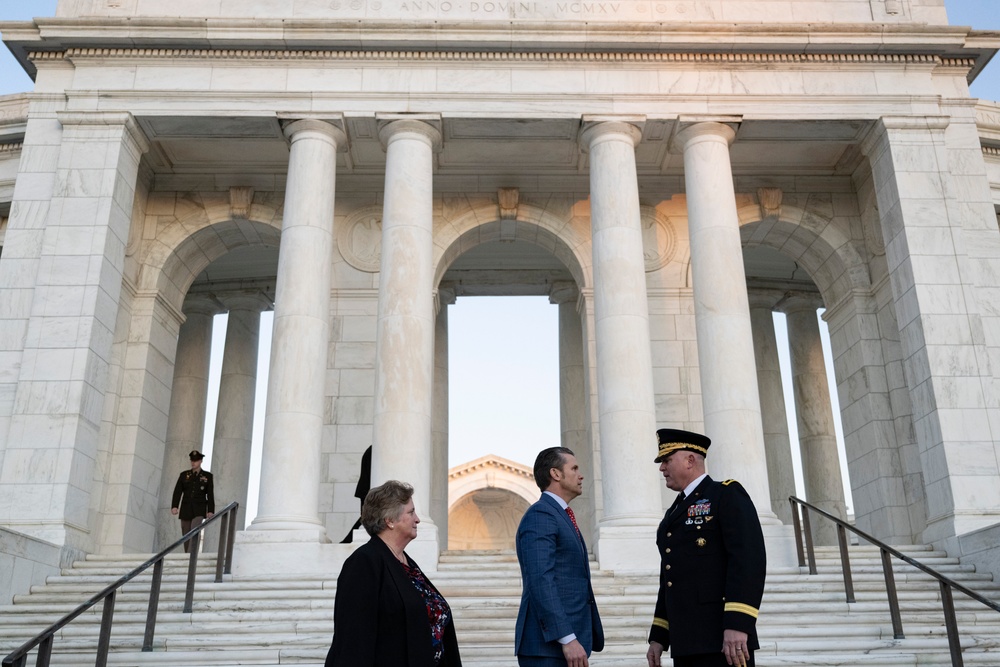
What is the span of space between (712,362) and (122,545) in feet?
43.2

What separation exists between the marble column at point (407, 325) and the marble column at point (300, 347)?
1155 millimetres

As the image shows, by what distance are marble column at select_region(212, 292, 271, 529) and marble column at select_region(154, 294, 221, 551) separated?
0.55 meters

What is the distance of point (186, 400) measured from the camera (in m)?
26.4

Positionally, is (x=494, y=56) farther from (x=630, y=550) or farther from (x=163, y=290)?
(x=630, y=550)

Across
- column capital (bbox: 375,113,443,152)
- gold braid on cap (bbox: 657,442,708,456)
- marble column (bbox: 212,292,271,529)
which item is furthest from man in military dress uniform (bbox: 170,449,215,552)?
gold braid on cap (bbox: 657,442,708,456)

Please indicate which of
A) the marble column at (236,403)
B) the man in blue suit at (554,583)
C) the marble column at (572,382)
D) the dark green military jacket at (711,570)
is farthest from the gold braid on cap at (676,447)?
the marble column at (236,403)

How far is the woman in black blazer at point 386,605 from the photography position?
17.3 ft

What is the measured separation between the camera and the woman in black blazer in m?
5.26

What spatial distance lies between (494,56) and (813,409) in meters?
14.7

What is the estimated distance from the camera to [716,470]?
17250 mm

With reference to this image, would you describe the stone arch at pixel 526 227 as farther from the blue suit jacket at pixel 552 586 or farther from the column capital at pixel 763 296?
the blue suit jacket at pixel 552 586

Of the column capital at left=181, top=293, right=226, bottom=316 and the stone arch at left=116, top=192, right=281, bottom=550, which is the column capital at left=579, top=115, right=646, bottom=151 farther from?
the column capital at left=181, top=293, right=226, bottom=316

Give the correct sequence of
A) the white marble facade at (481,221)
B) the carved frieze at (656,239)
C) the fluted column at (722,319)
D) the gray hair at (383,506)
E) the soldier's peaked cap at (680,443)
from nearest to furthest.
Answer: the gray hair at (383,506) < the soldier's peaked cap at (680,443) < the fluted column at (722,319) < the white marble facade at (481,221) < the carved frieze at (656,239)

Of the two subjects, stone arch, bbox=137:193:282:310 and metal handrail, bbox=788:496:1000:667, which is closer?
metal handrail, bbox=788:496:1000:667
